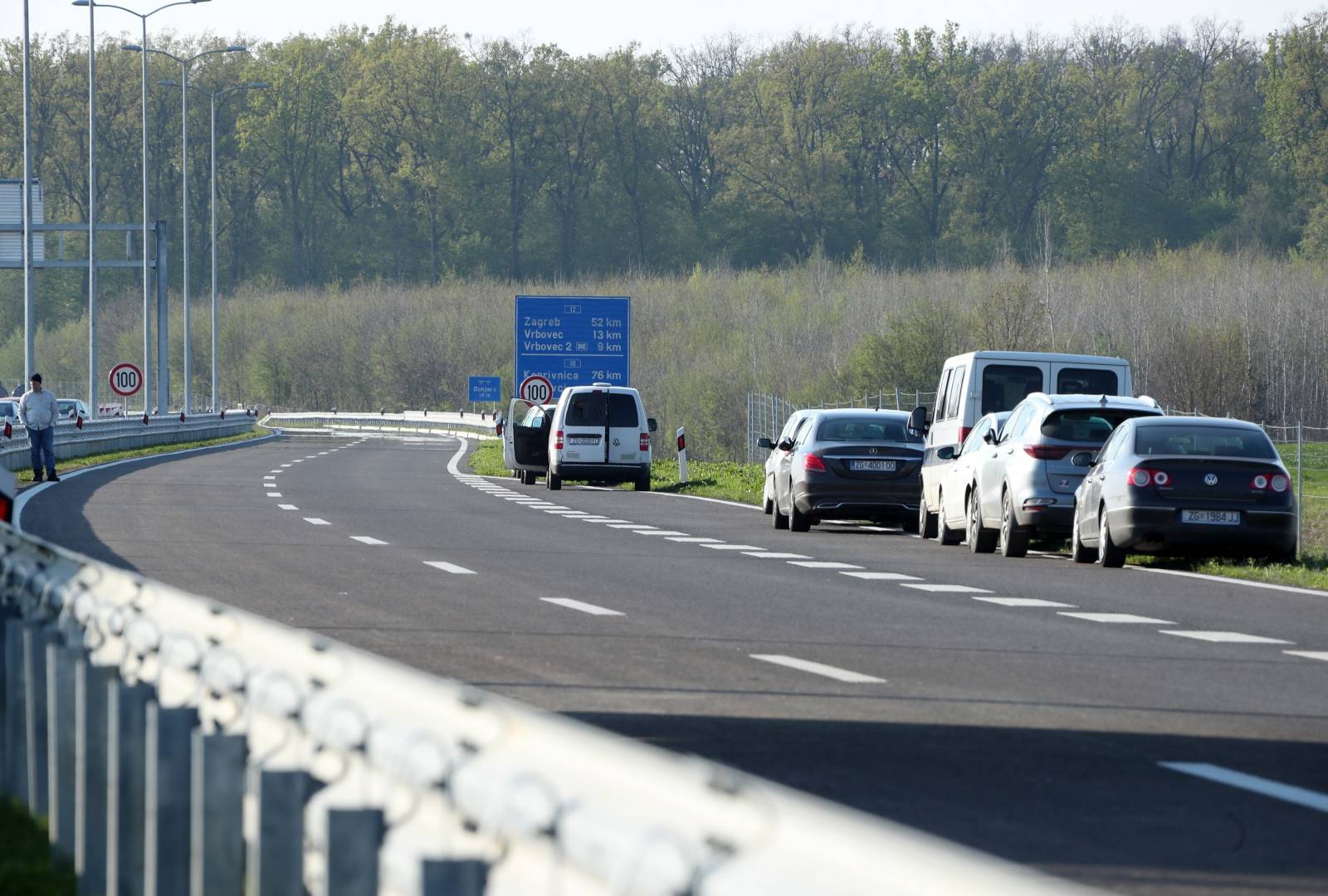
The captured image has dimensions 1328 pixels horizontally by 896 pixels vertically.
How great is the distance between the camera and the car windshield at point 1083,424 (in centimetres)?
2156

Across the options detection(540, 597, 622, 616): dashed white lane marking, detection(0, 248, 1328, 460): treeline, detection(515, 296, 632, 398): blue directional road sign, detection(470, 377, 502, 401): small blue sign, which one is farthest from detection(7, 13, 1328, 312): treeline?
detection(540, 597, 622, 616): dashed white lane marking

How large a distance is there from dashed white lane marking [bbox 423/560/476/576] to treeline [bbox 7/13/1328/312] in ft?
231

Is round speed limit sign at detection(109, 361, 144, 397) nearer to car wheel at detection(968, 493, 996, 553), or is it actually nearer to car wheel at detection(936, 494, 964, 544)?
car wheel at detection(936, 494, 964, 544)

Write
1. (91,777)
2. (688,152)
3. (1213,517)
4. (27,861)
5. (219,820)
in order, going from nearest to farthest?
(219,820) → (91,777) → (27,861) → (1213,517) → (688,152)

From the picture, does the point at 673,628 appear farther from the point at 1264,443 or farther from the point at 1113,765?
the point at 1264,443

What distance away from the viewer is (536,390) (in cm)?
5219

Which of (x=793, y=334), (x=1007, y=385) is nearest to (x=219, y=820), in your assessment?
(x=1007, y=385)

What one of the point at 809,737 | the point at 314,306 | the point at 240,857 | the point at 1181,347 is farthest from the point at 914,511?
the point at 314,306

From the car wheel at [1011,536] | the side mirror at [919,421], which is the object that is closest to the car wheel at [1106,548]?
the car wheel at [1011,536]

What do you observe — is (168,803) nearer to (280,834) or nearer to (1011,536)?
(280,834)

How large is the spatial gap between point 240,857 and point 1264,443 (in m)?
16.5

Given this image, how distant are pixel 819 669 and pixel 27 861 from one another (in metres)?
5.91

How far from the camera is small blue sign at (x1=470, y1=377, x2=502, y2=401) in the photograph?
8650 centimetres

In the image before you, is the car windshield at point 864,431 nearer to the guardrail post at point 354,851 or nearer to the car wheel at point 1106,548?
the car wheel at point 1106,548
